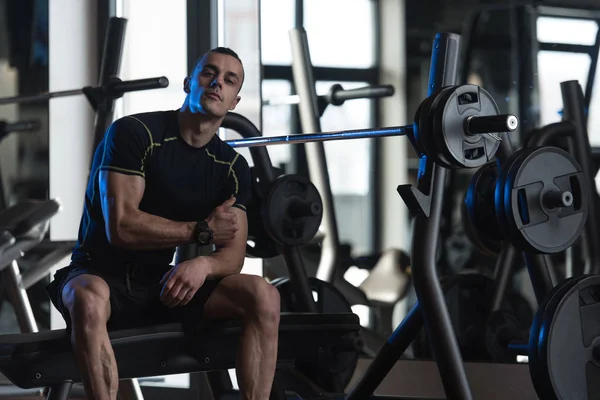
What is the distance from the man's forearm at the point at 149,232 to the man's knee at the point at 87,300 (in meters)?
0.14

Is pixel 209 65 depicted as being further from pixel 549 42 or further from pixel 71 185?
pixel 71 185

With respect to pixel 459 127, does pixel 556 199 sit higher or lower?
→ lower

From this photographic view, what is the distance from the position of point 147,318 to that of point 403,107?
4.87 feet

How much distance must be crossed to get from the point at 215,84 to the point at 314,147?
3.47 ft

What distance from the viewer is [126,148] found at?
248 cm

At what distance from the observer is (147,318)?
2516mm

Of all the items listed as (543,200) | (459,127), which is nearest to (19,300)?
(459,127)

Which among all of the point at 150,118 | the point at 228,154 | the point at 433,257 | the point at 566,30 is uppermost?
the point at 566,30

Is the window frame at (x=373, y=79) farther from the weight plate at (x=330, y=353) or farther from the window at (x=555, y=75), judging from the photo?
the window at (x=555, y=75)

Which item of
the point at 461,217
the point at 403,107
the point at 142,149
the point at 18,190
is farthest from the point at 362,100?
the point at 18,190

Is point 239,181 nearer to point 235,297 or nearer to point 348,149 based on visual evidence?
point 235,297

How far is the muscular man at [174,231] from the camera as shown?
8.00ft

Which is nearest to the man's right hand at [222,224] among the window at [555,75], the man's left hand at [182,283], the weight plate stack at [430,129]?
the man's left hand at [182,283]

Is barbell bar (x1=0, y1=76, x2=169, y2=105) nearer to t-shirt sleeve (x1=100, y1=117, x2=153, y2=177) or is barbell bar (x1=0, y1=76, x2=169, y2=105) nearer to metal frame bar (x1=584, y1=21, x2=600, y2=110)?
t-shirt sleeve (x1=100, y1=117, x2=153, y2=177)
